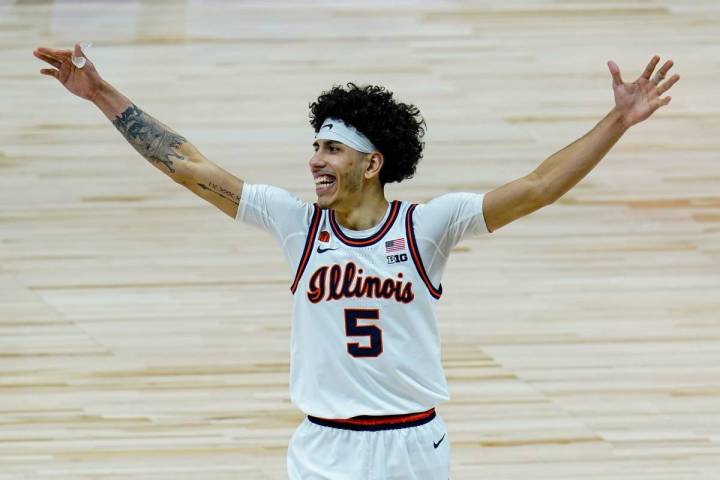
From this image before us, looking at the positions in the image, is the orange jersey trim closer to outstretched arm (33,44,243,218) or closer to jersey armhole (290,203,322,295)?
jersey armhole (290,203,322,295)

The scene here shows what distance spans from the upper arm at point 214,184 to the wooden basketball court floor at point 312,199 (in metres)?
1.70

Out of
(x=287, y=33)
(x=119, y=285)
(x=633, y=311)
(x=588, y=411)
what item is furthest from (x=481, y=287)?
(x=287, y=33)

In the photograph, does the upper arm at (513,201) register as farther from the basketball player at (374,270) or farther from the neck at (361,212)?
the neck at (361,212)

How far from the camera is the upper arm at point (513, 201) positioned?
3172mm

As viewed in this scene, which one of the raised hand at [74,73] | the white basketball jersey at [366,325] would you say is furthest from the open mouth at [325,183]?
the raised hand at [74,73]

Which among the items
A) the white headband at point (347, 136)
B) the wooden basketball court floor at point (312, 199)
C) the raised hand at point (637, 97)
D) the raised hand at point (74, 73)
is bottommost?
the wooden basketball court floor at point (312, 199)

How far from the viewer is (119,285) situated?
6.44 m

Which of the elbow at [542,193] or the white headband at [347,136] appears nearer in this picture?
the elbow at [542,193]

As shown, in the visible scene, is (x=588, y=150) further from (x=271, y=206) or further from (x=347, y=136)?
(x=271, y=206)

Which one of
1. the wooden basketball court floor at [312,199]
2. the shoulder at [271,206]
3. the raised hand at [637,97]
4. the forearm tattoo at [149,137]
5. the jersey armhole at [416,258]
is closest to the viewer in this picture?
the raised hand at [637,97]

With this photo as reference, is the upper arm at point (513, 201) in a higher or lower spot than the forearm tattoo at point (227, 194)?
higher

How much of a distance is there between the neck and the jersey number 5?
22 cm

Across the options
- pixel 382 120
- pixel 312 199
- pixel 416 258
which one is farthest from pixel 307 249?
pixel 312 199

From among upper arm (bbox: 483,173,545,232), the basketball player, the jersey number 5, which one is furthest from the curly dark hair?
the jersey number 5
